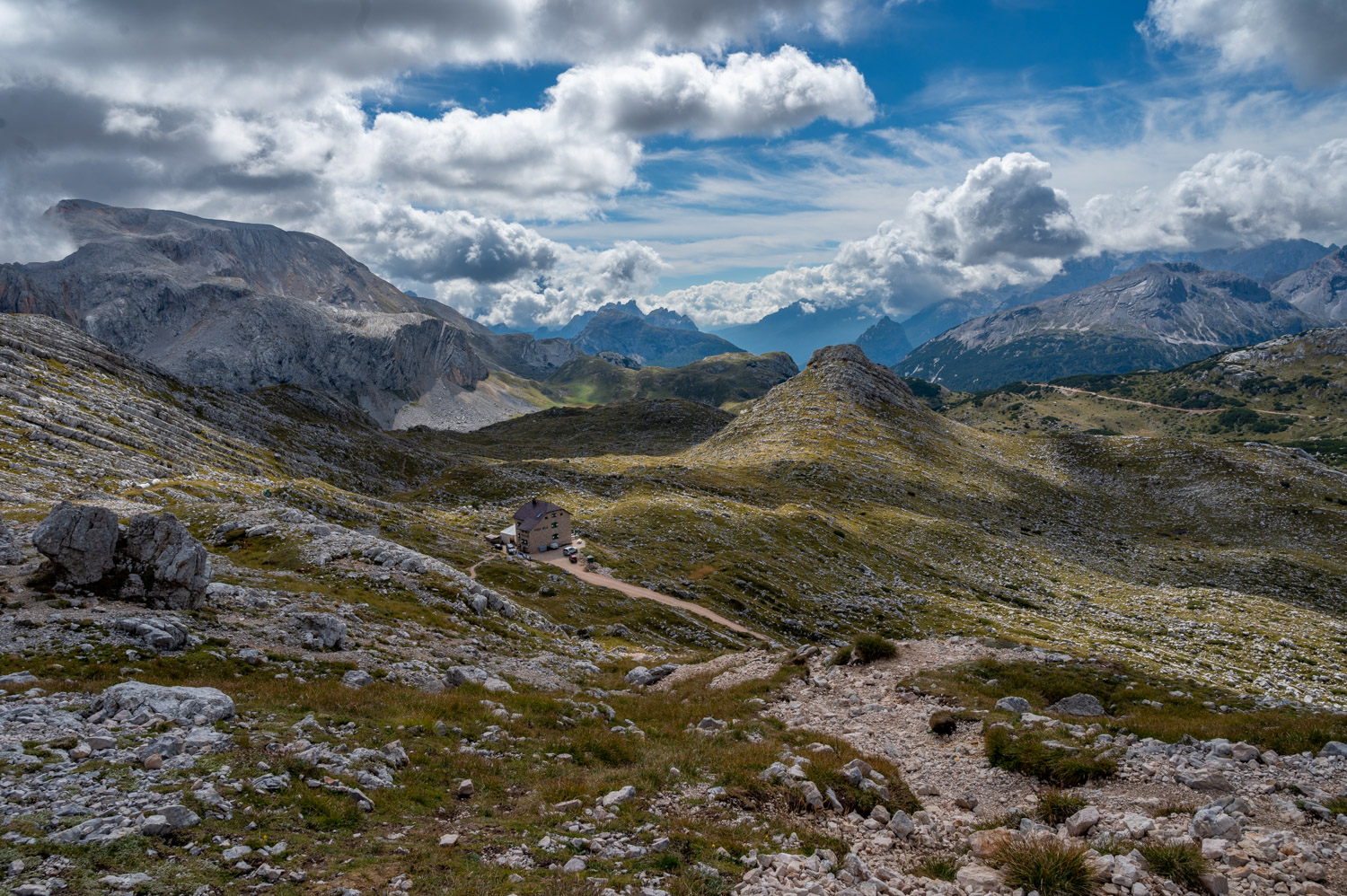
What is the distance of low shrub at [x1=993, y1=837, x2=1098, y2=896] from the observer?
33.6 ft

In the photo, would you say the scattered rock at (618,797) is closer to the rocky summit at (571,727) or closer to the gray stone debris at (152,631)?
the rocky summit at (571,727)

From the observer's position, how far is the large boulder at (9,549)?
26.8 metres

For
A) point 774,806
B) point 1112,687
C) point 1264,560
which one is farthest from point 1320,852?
point 1264,560

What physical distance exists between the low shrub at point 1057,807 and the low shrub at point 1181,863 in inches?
107

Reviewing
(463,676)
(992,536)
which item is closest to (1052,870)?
(463,676)

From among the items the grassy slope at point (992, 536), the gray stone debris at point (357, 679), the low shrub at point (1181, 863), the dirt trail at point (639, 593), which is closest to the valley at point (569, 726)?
the low shrub at point (1181, 863)

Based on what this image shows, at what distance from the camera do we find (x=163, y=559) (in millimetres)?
25422

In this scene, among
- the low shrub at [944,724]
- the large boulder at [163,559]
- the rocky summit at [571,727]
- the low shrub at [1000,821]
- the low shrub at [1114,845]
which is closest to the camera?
the rocky summit at [571,727]

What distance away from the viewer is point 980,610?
7244cm

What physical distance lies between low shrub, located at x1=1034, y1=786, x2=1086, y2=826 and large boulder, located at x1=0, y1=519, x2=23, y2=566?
41.3 m

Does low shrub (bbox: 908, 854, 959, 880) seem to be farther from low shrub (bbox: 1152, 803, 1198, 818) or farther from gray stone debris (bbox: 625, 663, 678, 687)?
gray stone debris (bbox: 625, 663, 678, 687)

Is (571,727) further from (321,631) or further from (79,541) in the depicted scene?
(79,541)

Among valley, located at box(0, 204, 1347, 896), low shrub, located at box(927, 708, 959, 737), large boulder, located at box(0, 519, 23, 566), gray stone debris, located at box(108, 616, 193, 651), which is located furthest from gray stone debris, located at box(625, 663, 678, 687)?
large boulder, located at box(0, 519, 23, 566)

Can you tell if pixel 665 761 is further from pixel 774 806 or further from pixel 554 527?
pixel 554 527
